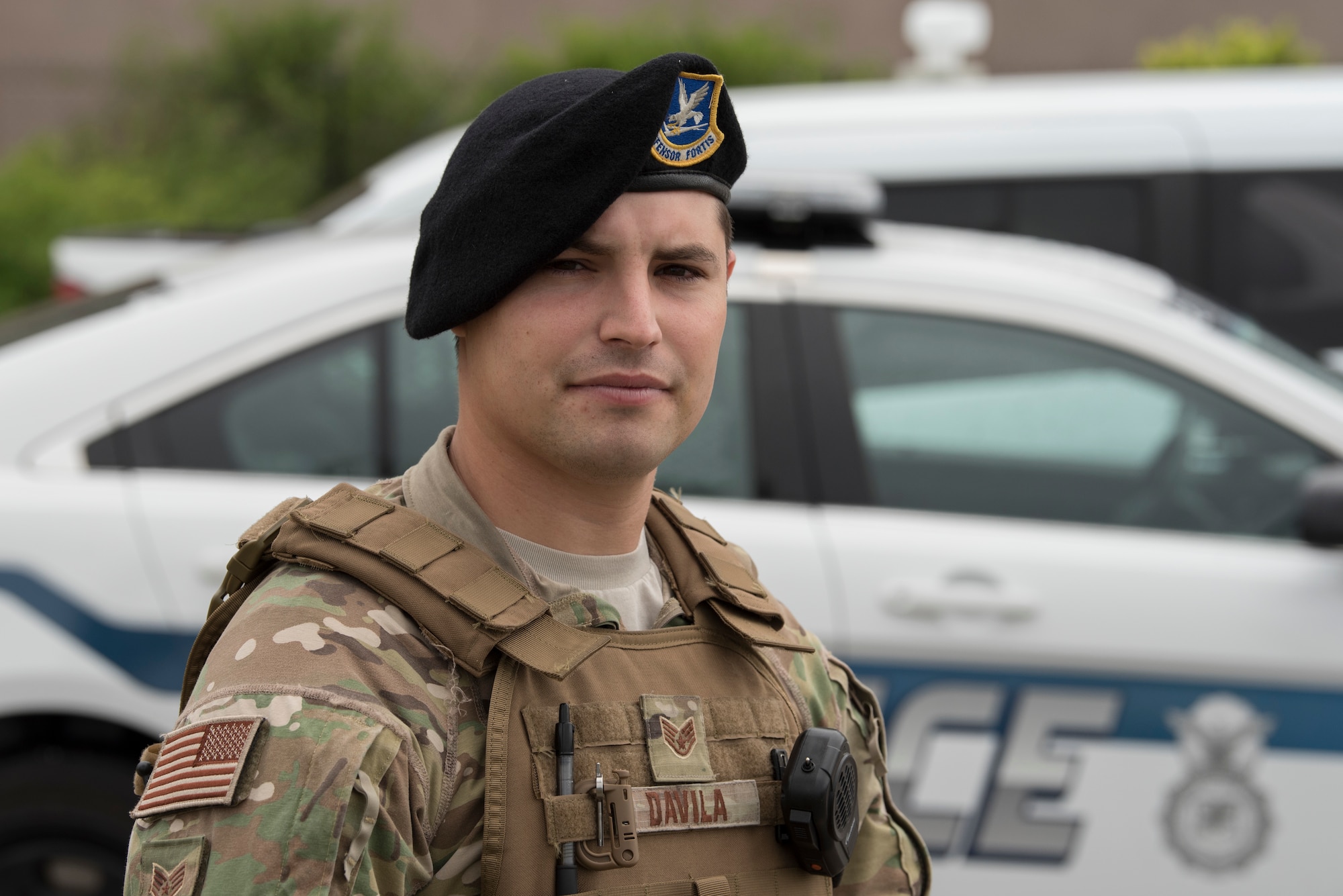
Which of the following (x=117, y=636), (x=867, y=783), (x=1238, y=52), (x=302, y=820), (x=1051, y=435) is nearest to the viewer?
(x=302, y=820)

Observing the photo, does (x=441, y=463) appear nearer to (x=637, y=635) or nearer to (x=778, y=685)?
(x=637, y=635)

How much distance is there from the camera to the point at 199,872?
1047 millimetres

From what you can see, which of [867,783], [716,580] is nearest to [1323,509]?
[867,783]

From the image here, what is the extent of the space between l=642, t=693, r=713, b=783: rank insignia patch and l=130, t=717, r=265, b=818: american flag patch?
1.13ft

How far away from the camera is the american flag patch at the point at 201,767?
1.06 m

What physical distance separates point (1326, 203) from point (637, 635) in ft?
12.0

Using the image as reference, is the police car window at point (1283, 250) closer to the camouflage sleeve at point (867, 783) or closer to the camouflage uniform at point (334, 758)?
the camouflage sleeve at point (867, 783)

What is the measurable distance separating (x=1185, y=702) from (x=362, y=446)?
1592 mm

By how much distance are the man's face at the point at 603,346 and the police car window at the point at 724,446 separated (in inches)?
55.9

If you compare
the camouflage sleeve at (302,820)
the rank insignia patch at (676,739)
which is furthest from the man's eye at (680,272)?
the camouflage sleeve at (302,820)

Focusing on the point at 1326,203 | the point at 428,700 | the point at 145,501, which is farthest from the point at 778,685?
the point at 1326,203

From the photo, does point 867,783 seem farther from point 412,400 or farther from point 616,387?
point 412,400

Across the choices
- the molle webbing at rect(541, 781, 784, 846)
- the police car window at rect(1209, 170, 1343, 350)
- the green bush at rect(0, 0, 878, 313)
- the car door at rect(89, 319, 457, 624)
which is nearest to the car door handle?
the car door at rect(89, 319, 457, 624)

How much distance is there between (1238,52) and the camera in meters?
11.7
